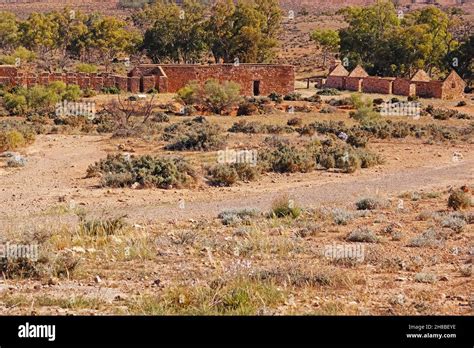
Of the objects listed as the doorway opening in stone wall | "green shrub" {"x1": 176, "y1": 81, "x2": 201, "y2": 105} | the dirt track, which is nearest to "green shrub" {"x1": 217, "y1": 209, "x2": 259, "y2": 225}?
the dirt track

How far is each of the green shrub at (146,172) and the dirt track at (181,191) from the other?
0.39 metres

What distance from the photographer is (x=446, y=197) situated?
14469 millimetres

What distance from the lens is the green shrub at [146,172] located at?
1529 cm

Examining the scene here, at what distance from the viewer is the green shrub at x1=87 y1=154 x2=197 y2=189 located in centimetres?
1529

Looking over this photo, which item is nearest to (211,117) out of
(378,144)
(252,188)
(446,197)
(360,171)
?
(378,144)

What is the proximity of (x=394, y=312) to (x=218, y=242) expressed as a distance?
381 centimetres

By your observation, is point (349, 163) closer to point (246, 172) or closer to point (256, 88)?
point (246, 172)

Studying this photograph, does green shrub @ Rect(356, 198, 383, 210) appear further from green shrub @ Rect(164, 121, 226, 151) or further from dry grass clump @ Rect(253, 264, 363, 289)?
green shrub @ Rect(164, 121, 226, 151)

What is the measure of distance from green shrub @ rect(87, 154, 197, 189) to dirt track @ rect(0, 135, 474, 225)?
390mm

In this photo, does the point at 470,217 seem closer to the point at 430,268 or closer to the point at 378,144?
the point at 430,268

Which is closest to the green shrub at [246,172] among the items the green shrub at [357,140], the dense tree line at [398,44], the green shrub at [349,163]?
the green shrub at [349,163]

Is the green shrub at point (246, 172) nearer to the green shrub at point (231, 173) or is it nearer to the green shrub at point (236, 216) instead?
the green shrub at point (231, 173)
